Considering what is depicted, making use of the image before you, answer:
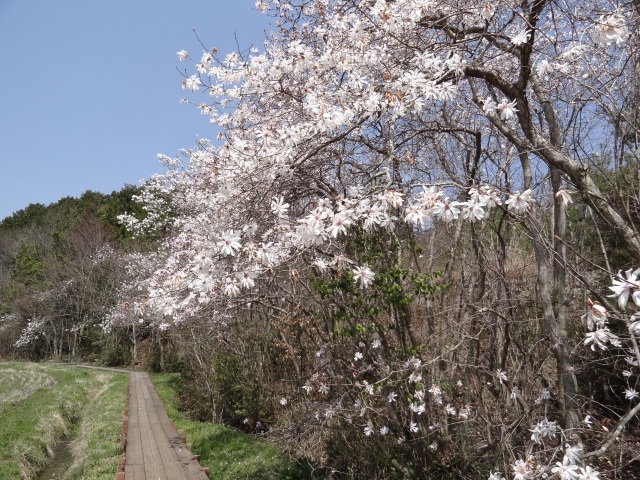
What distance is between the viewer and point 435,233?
587 cm

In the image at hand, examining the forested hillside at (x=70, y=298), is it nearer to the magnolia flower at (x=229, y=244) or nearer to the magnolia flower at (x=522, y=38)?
the magnolia flower at (x=229, y=244)

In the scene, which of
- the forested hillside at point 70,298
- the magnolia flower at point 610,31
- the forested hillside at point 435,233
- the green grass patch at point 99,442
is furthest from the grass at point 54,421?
the forested hillside at point 70,298

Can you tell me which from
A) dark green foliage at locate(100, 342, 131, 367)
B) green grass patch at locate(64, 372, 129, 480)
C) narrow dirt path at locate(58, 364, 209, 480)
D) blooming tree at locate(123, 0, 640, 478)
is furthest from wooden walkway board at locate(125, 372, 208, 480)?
dark green foliage at locate(100, 342, 131, 367)

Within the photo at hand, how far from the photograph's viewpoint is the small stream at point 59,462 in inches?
324

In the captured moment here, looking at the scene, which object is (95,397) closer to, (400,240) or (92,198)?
(400,240)

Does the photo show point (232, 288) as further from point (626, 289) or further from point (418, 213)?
point (626, 289)

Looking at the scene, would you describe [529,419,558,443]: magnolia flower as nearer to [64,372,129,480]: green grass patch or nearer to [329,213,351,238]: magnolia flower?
[329,213,351,238]: magnolia flower

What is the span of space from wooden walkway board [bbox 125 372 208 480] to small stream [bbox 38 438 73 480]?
1.17 meters

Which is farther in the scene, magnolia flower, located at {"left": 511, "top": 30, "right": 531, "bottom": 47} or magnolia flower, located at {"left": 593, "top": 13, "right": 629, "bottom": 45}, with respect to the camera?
magnolia flower, located at {"left": 511, "top": 30, "right": 531, "bottom": 47}

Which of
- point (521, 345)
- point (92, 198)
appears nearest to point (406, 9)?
point (521, 345)

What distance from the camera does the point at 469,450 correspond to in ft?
14.7

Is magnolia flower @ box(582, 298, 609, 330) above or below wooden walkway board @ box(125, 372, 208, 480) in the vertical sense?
above

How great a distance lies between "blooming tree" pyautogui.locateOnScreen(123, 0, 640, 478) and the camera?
3.53 metres

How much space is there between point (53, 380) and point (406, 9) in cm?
1705
